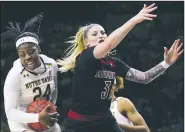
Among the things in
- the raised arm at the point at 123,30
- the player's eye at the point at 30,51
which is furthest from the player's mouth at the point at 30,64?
the raised arm at the point at 123,30

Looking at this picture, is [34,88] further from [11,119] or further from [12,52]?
[12,52]

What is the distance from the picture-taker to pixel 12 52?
30.0 feet

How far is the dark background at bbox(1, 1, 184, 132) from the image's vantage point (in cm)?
890

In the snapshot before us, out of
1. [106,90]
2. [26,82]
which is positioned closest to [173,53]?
[106,90]

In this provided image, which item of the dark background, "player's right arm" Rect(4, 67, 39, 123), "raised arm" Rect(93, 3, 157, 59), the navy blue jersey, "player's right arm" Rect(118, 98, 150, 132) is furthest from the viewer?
the dark background

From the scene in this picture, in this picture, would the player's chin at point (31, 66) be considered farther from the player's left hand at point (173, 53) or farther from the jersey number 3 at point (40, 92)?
the player's left hand at point (173, 53)

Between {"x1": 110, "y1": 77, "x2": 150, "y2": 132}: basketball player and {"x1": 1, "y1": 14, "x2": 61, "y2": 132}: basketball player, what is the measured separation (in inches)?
37.9

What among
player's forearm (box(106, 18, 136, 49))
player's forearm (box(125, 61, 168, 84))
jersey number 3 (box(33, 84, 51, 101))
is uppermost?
player's forearm (box(106, 18, 136, 49))

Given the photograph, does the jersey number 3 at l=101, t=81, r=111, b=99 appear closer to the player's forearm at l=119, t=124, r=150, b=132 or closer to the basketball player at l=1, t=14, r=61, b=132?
the basketball player at l=1, t=14, r=61, b=132

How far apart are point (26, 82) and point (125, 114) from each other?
149 centimetres

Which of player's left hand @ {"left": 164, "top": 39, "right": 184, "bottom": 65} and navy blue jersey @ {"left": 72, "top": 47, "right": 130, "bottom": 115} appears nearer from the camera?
navy blue jersey @ {"left": 72, "top": 47, "right": 130, "bottom": 115}

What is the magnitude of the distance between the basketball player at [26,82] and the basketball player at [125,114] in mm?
962

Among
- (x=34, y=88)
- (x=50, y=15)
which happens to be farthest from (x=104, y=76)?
(x=50, y=15)

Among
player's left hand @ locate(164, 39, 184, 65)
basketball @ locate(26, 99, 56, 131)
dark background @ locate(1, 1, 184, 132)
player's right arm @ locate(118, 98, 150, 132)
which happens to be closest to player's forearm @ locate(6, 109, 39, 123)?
basketball @ locate(26, 99, 56, 131)
